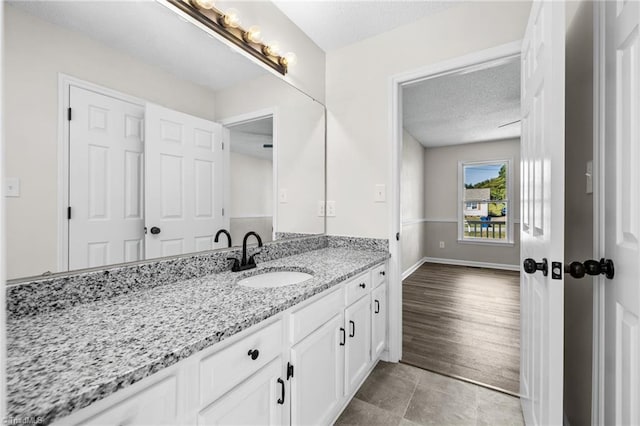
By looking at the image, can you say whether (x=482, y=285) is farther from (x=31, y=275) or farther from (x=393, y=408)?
(x=31, y=275)

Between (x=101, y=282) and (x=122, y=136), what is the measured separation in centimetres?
55

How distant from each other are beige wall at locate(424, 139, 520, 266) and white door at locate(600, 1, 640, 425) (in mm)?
4882

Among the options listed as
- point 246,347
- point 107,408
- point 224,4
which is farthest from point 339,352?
point 224,4

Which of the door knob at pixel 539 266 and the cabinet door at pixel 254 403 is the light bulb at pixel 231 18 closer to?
the cabinet door at pixel 254 403

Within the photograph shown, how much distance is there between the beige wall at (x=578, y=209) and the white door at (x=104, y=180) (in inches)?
71.6

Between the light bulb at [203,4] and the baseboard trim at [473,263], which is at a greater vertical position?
the light bulb at [203,4]

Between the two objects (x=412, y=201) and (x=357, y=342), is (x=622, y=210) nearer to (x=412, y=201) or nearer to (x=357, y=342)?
(x=357, y=342)

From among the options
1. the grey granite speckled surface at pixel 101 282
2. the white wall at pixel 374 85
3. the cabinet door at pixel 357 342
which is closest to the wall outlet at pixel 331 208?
the white wall at pixel 374 85

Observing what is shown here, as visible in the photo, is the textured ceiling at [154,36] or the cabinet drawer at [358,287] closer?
the textured ceiling at [154,36]

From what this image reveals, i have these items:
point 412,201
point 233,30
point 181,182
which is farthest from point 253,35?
point 412,201

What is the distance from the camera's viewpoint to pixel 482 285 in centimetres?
408

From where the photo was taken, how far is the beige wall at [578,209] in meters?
1.14

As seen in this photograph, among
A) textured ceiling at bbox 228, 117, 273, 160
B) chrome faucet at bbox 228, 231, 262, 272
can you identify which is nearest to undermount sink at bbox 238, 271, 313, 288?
chrome faucet at bbox 228, 231, 262, 272

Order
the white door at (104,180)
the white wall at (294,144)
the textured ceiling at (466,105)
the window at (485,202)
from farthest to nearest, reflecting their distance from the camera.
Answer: the window at (485,202) < the textured ceiling at (466,105) < the white wall at (294,144) < the white door at (104,180)
